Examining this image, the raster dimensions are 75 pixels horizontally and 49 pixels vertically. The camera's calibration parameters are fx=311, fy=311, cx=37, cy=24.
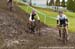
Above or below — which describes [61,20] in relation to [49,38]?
above

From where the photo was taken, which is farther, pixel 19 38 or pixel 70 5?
pixel 70 5

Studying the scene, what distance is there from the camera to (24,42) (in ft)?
51.3

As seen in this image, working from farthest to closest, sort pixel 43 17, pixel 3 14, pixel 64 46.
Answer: pixel 43 17
pixel 3 14
pixel 64 46

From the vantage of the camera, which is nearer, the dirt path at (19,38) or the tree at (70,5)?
the dirt path at (19,38)

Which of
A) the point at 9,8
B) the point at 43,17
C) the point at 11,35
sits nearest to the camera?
the point at 11,35

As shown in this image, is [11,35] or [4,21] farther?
[4,21]

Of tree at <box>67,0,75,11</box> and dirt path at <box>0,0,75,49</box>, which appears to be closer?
dirt path at <box>0,0,75,49</box>

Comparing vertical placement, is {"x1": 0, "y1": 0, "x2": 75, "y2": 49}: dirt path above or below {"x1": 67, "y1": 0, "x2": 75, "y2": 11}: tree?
above

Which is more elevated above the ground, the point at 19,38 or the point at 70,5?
the point at 19,38

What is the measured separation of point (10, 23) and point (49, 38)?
3513 mm

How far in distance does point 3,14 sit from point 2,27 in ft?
12.5

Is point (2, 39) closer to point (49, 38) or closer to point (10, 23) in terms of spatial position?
point (49, 38)

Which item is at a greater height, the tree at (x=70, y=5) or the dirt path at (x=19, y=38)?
the dirt path at (x=19, y=38)

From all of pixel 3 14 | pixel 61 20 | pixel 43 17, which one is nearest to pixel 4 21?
pixel 3 14
